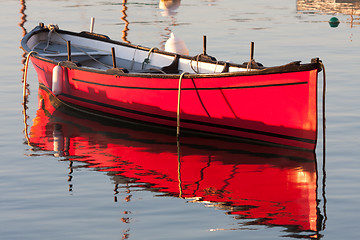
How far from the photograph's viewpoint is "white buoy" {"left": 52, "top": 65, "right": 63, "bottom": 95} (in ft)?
57.2

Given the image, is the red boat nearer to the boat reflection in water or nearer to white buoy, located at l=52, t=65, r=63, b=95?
white buoy, located at l=52, t=65, r=63, b=95

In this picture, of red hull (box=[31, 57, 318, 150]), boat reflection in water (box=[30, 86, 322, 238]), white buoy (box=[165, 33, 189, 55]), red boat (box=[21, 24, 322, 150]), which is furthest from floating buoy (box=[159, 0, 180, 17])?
red hull (box=[31, 57, 318, 150])

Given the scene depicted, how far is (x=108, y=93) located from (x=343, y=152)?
5.30m

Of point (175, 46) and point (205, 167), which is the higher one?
point (175, 46)

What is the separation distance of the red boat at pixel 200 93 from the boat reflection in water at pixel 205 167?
0.33 m

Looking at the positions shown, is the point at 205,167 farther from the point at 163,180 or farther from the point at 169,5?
the point at 169,5

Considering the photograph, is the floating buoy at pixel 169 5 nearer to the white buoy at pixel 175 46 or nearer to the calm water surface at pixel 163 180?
the calm water surface at pixel 163 180

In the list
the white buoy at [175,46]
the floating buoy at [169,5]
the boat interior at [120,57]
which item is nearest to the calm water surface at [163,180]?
the boat interior at [120,57]

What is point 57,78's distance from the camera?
57.3 ft

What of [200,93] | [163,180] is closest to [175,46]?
[200,93]

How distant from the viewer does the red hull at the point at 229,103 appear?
1352cm

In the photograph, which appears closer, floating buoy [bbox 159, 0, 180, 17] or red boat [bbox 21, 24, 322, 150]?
red boat [bbox 21, 24, 322, 150]

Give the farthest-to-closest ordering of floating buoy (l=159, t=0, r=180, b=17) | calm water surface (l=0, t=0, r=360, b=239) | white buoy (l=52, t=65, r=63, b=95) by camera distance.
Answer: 1. floating buoy (l=159, t=0, r=180, b=17)
2. white buoy (l=52, t=65, r=63, b=95)
3. calm water surface (l=0, t=0, r=360, b=239)

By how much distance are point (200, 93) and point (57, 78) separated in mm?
4287
